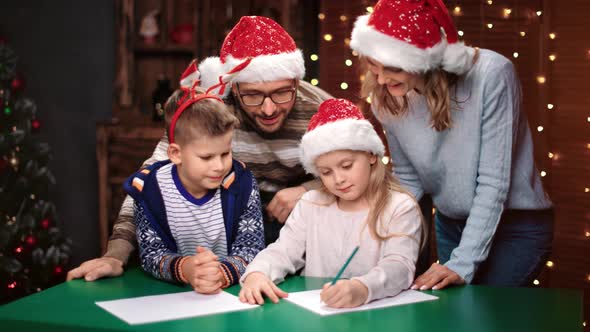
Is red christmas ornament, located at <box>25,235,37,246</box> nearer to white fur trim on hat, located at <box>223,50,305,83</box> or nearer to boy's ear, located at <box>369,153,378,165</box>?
white fur trim on hat, located at <box>223,50,305,83</box>

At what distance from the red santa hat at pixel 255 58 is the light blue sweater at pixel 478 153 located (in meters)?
0.35

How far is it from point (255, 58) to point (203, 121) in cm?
42

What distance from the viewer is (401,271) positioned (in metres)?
1.90

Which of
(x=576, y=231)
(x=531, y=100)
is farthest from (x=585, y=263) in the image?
(x=531, y=100)

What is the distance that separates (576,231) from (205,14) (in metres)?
2.52

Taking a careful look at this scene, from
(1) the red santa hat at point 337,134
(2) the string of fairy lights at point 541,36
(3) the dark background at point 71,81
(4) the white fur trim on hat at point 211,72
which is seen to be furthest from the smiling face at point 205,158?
(3) the dark background at point 71,81

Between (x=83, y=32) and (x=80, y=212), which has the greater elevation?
(x=83, y=32)

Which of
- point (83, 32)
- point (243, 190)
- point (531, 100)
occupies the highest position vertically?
point (83, 32)

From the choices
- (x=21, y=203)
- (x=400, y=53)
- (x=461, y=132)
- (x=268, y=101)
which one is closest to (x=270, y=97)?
(x=268, y=101)

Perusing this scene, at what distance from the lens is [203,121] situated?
2.06 metres

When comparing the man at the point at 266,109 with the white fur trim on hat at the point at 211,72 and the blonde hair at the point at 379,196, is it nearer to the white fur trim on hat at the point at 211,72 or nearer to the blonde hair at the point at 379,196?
the white fur trim on hat at the point at 211,72

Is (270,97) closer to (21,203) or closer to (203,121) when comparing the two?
(203,121)

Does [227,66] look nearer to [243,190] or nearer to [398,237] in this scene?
[243,190]

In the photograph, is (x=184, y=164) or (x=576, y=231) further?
(x=576, y=231)
